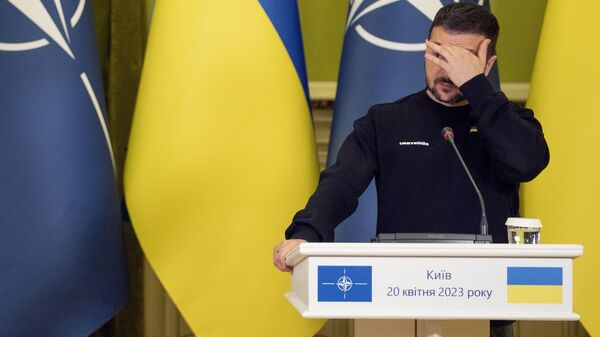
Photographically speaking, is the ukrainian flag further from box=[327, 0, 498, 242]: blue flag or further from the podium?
box=[327, 0, 498, 242]: blue flag

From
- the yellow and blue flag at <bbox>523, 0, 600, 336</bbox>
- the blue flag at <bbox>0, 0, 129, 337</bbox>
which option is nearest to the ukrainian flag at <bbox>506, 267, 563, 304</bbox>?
the yellow and blue flag at <bbox>523, 0, 600, 336</bbox>

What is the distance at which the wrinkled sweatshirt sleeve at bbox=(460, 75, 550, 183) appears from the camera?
5.52 ft

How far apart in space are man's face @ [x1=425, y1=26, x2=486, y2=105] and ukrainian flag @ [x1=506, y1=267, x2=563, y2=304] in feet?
2.24

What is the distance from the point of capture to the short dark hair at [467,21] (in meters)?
1.87

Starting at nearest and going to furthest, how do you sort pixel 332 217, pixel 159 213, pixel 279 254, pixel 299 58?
pixel 279 254, pixel 332 217, pixel 159 213, pixel 299 58

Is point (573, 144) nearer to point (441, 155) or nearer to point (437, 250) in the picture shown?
point (441, 155)

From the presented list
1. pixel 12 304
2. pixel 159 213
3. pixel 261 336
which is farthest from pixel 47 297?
pixel 261 336

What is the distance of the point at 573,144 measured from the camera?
2506 millimetres

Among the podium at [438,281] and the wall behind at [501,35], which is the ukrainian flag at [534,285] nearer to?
the podium at [438,281]

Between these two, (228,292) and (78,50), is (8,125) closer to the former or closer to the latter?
(78,50)

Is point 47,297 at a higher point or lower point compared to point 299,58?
lower

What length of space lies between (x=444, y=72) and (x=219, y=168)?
863 millimetres

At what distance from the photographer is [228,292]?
2.51 meters

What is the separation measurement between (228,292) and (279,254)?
999 millimetres
